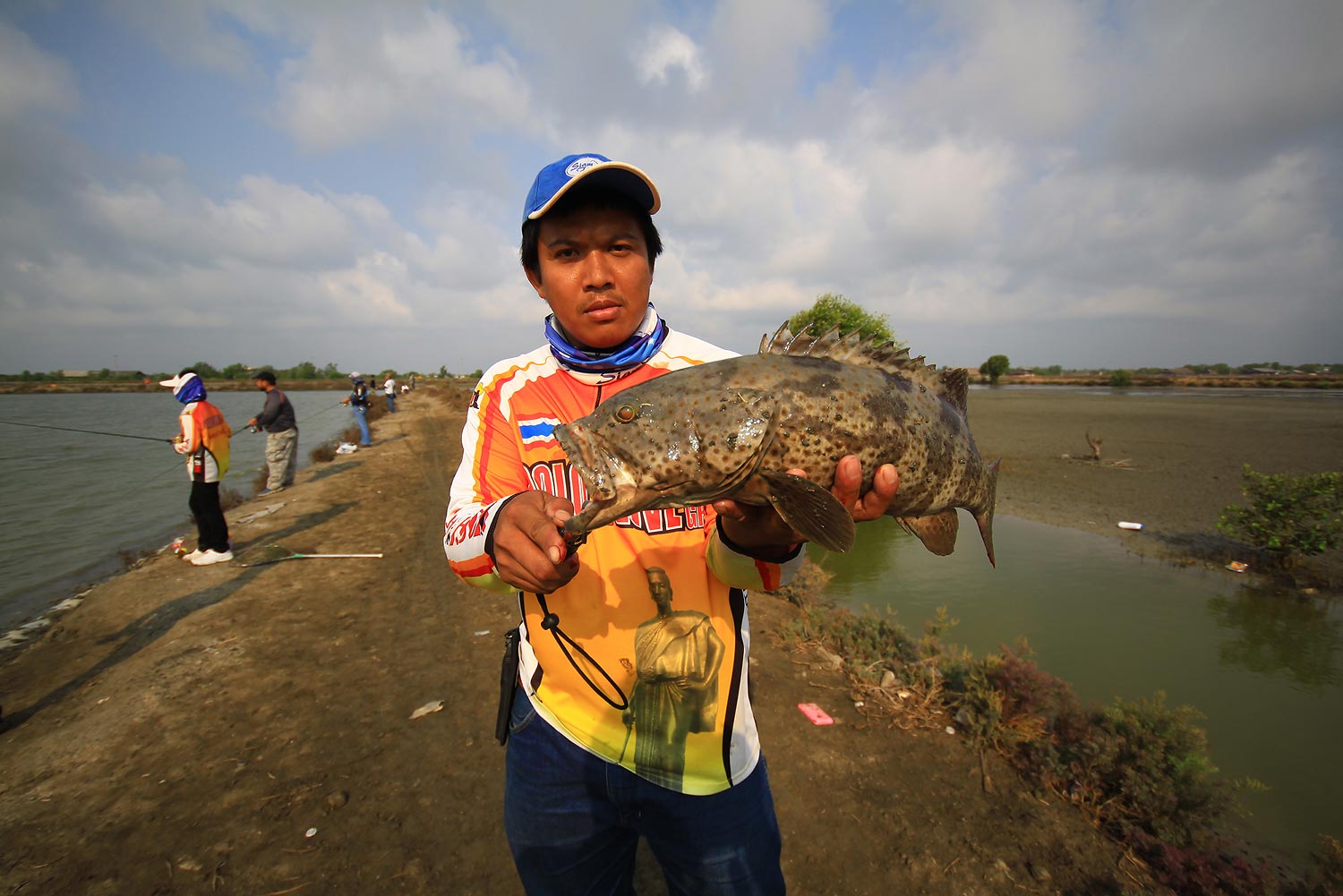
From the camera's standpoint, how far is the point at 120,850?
3842mm

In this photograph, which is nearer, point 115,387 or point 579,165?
point 579,165

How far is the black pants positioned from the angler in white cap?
31.0 ft

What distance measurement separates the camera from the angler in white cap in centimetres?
213

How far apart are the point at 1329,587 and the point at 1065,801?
9868 mm

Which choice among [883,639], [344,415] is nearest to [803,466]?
[883,639]

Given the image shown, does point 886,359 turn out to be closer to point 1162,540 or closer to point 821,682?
point 821,682

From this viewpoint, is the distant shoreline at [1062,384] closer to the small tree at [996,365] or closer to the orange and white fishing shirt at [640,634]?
the small tree at [996,365]

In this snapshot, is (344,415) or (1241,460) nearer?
(1241,460)

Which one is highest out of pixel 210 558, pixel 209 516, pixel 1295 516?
pixel 209 516

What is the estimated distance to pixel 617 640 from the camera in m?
2.22

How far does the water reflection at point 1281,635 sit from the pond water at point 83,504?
19.0 m

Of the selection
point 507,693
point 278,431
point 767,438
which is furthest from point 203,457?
point 767,438

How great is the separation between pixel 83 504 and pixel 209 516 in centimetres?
1261

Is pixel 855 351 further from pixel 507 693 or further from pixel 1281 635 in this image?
pixel 1281 635
